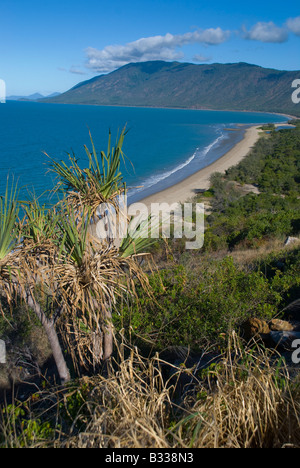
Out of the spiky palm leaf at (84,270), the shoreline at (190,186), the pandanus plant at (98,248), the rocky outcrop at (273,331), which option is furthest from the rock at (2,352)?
the shoreline at (190,186)

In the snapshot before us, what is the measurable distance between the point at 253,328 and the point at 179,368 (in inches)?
98.9

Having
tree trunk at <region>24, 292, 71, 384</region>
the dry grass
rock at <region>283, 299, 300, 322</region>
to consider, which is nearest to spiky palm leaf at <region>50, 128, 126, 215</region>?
tree trunk at <region>24, 292, 71, 384</region>

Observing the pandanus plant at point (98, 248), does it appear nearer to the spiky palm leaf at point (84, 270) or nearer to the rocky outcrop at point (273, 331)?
the spiky palm leaf at point (84, 270)

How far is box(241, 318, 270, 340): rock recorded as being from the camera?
195 inches

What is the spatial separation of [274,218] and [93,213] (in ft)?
38.4

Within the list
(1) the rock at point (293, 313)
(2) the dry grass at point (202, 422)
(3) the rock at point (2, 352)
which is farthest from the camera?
(1) the rock at point (293, 313)

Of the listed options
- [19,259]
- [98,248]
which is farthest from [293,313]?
[19,259]

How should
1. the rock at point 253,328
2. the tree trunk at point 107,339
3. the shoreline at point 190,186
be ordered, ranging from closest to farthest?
1. the tree trunk at point 107,339
2. the rock at point 253,328
3. the shoreline at point 190,186

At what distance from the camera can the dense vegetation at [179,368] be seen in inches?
94.2

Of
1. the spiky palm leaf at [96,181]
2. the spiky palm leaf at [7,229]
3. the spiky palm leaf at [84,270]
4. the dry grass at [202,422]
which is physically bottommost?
the dry grass at [202,422]

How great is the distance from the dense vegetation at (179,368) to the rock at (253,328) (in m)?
0.15

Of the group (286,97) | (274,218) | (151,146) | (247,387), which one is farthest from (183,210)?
(286,97)

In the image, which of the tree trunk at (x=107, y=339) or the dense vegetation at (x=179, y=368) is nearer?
the dense vegetation at (x=179, y=368)

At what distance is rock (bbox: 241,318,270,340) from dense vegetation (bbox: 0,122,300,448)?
0.50ft
